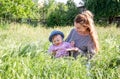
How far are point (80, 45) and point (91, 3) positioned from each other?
30.2m

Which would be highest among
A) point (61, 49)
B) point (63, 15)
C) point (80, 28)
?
point (80, 28)

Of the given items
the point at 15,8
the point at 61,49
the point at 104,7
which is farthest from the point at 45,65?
the point at 104,7

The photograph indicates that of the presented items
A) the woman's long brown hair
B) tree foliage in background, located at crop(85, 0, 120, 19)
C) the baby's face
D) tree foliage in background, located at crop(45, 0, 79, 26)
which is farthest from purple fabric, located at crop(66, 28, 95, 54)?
tree foliage in background, located at crop(85, 0, 120, 19)

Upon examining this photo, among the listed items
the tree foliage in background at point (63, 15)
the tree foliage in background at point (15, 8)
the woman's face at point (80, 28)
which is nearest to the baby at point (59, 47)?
the woman's face at point (80, 28)

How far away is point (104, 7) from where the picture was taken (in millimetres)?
35406

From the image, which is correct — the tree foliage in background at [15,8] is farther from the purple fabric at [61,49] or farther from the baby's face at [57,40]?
the purple fabric at [61,49]

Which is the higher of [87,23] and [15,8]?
[87,23]

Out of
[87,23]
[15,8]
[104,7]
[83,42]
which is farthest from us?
[104,7]

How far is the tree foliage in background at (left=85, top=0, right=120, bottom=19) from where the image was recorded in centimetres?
3478

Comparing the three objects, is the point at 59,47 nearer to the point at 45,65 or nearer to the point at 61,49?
the point at 61,49

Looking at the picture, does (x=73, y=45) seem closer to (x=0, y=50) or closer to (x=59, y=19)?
(x=0, y=50)

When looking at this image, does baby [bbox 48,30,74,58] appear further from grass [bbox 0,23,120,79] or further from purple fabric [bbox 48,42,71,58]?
grass [bbox 0,23,120,79]

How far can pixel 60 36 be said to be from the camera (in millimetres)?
5477

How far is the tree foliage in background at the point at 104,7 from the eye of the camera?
34.8 metres
